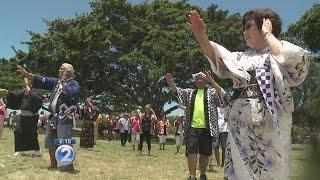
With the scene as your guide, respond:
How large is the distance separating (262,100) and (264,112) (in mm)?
78

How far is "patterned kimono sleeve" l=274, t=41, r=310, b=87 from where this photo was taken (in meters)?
3.10

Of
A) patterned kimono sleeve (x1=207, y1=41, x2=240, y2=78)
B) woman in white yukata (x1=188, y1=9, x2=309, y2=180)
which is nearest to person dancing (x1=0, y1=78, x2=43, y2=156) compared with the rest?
patterned kimono sleeve (x1=207, y1=41, x2=240, y2=78)

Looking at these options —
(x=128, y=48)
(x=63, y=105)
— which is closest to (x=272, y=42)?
(x=63, y=105)

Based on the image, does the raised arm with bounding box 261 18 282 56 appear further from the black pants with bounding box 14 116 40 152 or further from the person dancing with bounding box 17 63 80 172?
the black pants with bounding box 14 116 40 152

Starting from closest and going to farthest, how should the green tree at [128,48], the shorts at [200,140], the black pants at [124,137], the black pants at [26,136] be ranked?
→ the shorts at [200,140]
the black pants at [26,136]
the black pants at [124,137]
the green tree at [128,48]

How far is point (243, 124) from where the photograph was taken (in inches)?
128

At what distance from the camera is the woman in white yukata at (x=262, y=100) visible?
10.3ft

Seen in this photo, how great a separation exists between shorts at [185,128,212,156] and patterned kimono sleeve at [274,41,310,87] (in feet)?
13.9

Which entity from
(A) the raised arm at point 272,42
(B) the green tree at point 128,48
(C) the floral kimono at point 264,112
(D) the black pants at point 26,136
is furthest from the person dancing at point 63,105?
(B) the green tree at point 128,48

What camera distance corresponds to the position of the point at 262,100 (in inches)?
126

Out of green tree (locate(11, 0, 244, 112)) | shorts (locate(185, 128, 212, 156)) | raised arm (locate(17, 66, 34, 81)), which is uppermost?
green tree (locate(11, 0, 244, 112))

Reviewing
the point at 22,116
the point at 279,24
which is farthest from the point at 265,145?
the point at 22,116

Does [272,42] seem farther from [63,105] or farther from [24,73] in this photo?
[24,73]

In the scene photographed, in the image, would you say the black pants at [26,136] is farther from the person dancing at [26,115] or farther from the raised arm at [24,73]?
the raised arm at [24,73]
